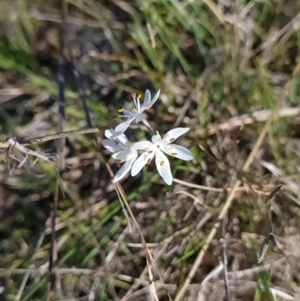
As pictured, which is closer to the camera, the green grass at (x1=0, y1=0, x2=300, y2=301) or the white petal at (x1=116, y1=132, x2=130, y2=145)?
the white petal at (x1=116, y1=132, x2=130, y2=145)

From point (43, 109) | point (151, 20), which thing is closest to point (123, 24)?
point (151, 20)

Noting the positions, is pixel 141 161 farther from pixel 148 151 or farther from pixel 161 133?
pixel 161 133

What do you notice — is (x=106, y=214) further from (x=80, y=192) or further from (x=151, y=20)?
(x=151, y=20)

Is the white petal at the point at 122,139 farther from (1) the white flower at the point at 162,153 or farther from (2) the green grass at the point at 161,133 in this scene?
(2) the green grass at the point at 161,133

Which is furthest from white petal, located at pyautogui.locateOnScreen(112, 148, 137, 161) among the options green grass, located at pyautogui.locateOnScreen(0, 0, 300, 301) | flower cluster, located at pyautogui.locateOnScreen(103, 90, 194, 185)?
green grass, located at pyautogui.locateOnScreen(0, 0, 300, 301)

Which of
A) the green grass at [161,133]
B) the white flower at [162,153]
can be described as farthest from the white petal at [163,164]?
the green grass at [161,133]

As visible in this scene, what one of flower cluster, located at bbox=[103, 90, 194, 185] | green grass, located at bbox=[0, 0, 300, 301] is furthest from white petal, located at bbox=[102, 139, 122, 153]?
green grass, located at bbox=[0, 0, 300, 301]

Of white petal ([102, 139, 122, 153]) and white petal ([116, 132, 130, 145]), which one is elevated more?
white petal ([116, 132, 130, 145])

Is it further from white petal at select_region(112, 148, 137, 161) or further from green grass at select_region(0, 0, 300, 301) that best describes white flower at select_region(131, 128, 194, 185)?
green grass at select_region(0, 0, 300, 301)

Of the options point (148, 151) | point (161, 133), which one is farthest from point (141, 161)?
point (161, 133)
